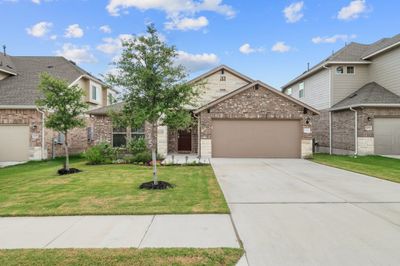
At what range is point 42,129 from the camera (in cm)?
1572

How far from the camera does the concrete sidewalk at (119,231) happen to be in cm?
405

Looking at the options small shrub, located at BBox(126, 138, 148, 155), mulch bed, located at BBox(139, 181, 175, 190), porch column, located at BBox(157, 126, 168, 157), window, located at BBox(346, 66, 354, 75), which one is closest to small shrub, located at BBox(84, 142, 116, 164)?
small shrub, located at BBox(126, 138, 148, 155)

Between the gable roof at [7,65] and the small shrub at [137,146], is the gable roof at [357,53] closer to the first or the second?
the small shrub at [137,146]

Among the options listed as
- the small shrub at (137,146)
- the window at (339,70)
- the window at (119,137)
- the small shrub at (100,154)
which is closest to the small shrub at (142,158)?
the small shrub at (137,146)

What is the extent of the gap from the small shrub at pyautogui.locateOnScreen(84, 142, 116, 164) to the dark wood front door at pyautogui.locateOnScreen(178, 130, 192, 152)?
16.2 ft

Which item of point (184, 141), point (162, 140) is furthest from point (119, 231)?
point (184, 141)

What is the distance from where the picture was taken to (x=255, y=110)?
53.1 feet

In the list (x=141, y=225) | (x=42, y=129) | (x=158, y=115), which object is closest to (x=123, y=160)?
(x=42, y=129)

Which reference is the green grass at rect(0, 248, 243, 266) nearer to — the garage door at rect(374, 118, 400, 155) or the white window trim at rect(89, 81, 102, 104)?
the garage door at rect(374, 118, 400, 155)

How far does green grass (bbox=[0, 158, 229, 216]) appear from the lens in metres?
5.75

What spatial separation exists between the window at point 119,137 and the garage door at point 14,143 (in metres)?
4.91

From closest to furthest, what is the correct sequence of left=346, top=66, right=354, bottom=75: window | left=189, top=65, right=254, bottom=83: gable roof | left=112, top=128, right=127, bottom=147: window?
1. left=112, top=128, right=127, bottom=147: window
2. left=189, top=65, right=254, bottom=83: gable roof
3. left=346, top=66, right=354, bottom=75: window

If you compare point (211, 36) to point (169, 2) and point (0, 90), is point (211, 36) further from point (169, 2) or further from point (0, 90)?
point (0, 90)

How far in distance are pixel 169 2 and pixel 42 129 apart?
35.3 feet
